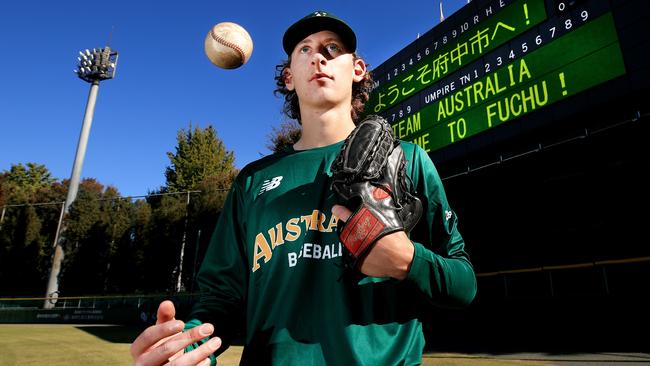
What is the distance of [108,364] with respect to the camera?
5934mm

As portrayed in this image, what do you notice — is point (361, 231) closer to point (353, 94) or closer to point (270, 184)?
point (270, 184)

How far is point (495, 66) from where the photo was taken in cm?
763

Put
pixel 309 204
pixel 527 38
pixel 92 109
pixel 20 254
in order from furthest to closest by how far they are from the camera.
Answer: pixel 92 109
pixel 20 254
pixel 527 38
pixel 309 204

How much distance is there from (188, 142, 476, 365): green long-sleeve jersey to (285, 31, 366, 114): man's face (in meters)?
0.21

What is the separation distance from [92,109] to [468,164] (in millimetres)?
29636

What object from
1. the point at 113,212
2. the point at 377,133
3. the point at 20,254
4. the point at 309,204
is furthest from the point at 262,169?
the point at 20,254

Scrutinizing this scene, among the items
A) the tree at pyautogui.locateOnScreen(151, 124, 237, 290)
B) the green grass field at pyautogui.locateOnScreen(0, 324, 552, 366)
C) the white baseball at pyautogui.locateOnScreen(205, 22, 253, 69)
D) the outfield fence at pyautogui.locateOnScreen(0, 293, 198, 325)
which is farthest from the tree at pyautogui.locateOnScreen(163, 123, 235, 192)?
the white baseball at pyautogui.locateOnScreen(205, 22, 253, 69)

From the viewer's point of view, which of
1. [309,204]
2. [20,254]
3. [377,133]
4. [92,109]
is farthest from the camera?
[92,109]

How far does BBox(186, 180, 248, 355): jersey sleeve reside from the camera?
4.56ft

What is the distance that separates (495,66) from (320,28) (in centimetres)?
709

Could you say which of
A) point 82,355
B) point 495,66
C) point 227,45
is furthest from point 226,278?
point 495,66

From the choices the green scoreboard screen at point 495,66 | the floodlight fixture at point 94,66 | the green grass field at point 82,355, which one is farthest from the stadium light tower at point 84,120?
the green scoreboard screen at point 495,66

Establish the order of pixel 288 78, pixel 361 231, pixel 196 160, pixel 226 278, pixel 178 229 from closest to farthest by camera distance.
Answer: pixel 361 231 → pixel 226 278 → pixel 288 78 → pixel 178 229 → pixel 196 160

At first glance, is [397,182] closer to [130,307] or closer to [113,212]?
[130,307]
